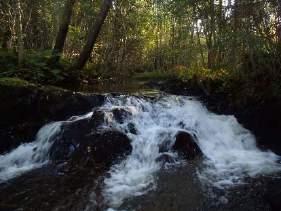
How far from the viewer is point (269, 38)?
27.5 feet

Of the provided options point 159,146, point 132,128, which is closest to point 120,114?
point 132,128

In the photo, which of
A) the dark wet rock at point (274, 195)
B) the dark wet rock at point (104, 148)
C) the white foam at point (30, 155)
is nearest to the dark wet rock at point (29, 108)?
the white foam at point (30, 155)

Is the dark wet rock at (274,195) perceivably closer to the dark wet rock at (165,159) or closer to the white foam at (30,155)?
the dark wet rock at (165,159)

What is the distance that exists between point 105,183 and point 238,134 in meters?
4.13

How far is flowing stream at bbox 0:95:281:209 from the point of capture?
21.7 feet

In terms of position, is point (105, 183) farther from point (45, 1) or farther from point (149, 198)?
point (45, 1)

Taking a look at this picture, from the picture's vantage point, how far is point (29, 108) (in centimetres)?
923

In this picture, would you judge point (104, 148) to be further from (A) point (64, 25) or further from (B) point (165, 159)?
(A) point (64, 25)

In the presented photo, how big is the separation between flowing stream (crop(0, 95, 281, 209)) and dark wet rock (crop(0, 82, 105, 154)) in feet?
1.21

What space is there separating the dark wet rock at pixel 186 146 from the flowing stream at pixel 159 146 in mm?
156

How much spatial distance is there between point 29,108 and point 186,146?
13.3 ft

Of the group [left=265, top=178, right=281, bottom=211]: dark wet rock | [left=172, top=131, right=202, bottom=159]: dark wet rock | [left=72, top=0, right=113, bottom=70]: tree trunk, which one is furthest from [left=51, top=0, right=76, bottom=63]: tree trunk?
[left=265, top=178, right=281, bottom=211]: dark wet rock

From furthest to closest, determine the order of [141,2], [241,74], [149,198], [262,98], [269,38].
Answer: [141,2], [241,74], [262,98], [269,38], [149,198]

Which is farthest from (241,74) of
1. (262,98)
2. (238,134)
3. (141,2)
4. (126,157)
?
(141,2)
